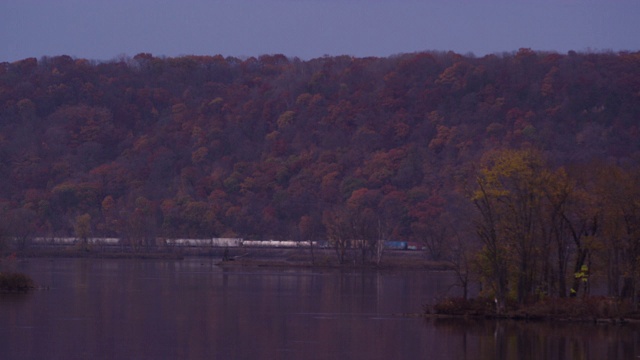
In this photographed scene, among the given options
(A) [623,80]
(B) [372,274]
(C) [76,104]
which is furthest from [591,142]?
(C) [76,104]

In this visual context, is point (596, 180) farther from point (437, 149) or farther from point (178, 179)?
point (178, 179)

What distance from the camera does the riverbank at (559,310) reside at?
1697 inches

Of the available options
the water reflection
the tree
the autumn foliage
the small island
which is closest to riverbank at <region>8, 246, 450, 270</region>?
the autumn foliage

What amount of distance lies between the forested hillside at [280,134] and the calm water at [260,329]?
55173 mm

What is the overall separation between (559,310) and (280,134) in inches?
4811

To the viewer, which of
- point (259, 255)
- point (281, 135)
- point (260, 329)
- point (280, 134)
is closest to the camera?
point (260, 329)

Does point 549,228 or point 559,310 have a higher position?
point 549,228

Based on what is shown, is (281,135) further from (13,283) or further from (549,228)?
(549,228)

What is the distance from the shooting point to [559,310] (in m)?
43.6

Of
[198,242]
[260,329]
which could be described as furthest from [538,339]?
[198,242]

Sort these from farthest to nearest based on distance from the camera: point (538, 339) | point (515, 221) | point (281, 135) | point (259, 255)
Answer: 1. point (281, 135)
2. point (259, 255)
3. point (515, 221)
4. point (538, 339)

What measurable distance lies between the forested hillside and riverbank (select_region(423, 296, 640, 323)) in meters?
65.2

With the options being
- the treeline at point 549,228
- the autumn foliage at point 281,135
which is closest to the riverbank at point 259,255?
the autumn foliage at point 281,135

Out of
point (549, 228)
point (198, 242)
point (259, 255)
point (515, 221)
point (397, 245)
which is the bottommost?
point (259, 255)
